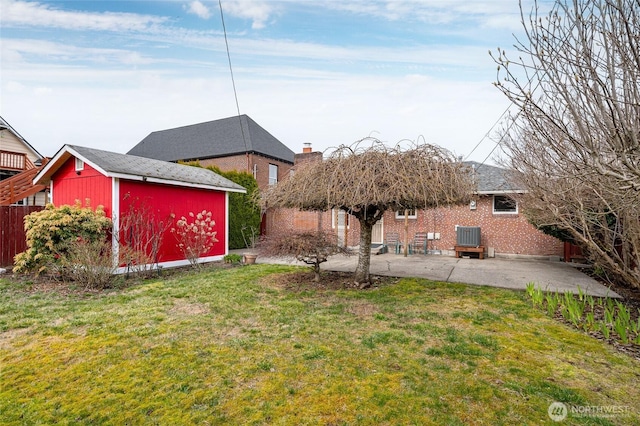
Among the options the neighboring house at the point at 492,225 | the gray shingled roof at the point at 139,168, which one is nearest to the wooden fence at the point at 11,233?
the gray shingled roof at the point at 139,168

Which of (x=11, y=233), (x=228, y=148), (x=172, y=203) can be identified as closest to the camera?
(x=11, y=233)

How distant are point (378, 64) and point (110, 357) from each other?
1019cm

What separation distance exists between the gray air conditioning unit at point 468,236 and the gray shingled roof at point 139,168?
32.1 ft

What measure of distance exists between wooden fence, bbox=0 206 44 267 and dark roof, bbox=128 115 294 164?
1226 cm

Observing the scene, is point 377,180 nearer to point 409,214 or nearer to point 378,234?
point 409,214

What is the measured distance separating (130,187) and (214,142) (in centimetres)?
1410

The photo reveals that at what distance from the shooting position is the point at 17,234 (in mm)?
9328

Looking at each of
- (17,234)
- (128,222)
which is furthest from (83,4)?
(17,234)

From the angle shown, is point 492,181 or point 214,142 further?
point 214,142

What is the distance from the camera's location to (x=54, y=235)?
7789 millimetres

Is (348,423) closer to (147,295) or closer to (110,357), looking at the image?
(110,357)

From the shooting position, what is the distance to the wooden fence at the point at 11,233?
9.03 metres

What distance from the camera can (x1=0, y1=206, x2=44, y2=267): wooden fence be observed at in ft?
29.6

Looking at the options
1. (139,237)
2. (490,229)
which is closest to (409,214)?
(490,229)
